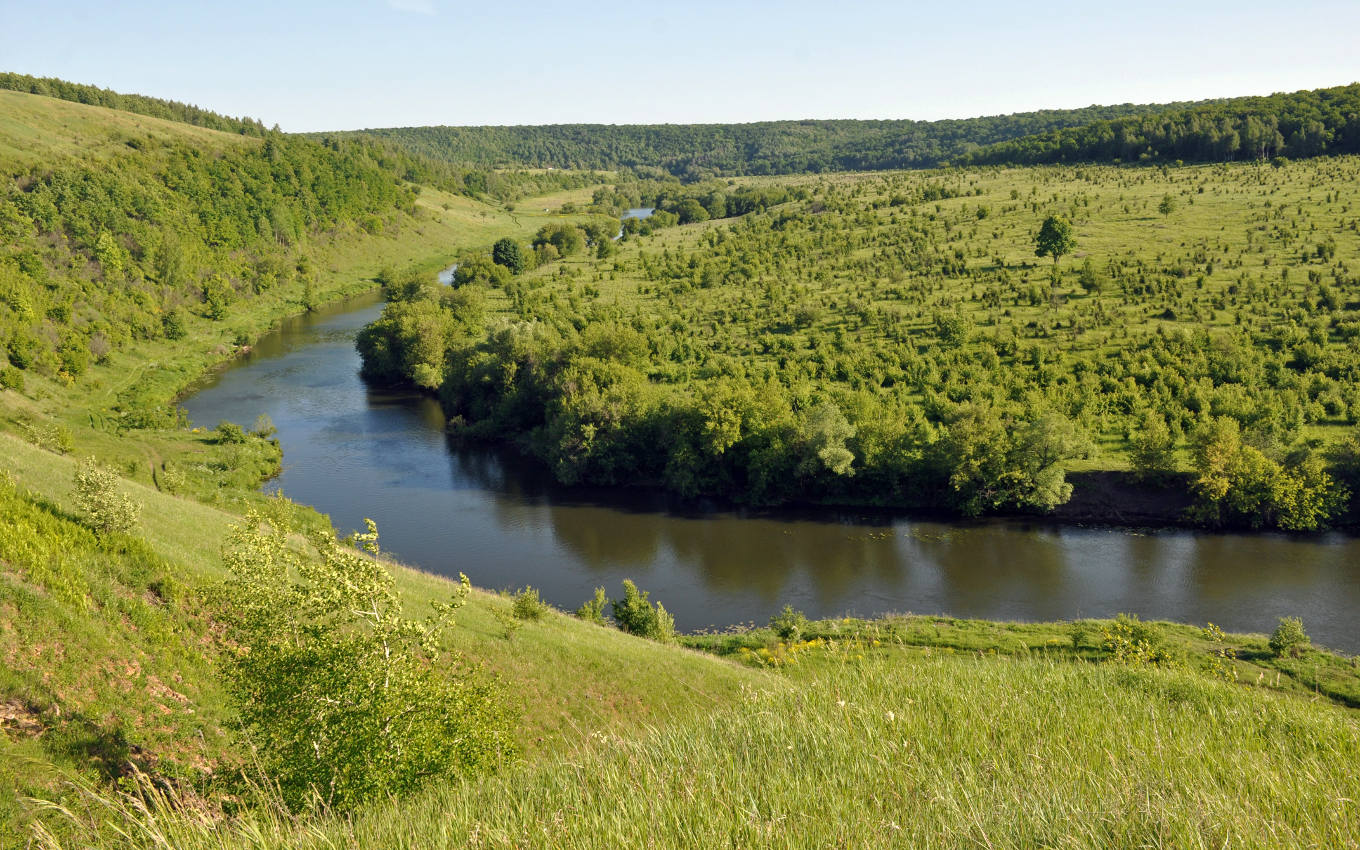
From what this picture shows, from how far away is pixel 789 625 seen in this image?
27562mm

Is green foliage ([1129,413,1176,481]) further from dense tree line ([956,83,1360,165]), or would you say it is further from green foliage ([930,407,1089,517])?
dense tree line ([956,83,1360,165])

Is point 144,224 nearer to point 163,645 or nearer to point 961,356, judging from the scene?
point 961,356

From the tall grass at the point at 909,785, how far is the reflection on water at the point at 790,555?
2431 cm

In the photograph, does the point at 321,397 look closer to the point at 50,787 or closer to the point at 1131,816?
the point at 50,787

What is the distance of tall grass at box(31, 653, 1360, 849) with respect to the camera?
16.8ft

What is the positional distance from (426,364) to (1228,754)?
63.3 metres

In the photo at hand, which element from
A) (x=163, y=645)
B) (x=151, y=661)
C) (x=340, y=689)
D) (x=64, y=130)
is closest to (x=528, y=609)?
(x=163, y=645)

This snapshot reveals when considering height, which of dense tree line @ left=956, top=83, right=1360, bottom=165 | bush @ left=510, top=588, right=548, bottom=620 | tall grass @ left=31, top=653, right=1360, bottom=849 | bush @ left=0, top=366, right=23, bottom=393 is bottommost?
bush @ left=510, top=588, right=548, bottom=620

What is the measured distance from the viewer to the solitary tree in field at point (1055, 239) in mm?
62969

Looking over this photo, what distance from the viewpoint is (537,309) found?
7062cm

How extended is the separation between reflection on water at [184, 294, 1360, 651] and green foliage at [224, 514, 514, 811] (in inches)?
850

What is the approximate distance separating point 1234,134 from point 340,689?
109426 millimetres

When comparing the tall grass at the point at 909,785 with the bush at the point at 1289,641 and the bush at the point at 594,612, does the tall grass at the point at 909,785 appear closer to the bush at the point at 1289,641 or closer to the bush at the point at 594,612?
the bush at the point at 1289,641

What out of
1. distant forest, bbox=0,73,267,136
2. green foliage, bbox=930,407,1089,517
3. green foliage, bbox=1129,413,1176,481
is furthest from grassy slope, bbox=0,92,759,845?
distant forest, bbox=0,73,267,136
